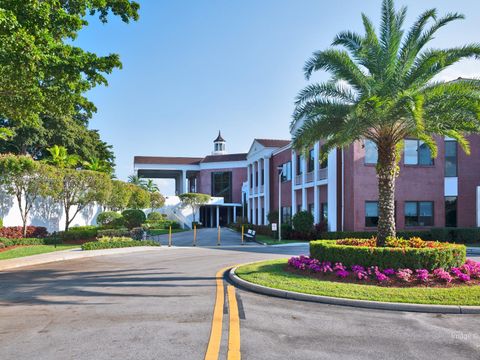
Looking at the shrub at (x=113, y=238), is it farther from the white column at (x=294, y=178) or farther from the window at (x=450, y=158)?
the window at (x=450, y=158)

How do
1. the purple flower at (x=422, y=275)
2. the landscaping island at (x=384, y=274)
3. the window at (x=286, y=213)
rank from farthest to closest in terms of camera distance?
the window at (x=286, y=213), the purple flower at (x=422, y=275), the landscaping island at (x=384, y=274)

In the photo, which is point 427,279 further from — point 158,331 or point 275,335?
point 158,331

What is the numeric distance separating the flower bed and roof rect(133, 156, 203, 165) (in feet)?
187

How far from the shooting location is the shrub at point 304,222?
96.0 ft

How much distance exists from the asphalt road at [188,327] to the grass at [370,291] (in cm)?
65

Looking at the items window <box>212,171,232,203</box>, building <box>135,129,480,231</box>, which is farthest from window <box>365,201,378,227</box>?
window <box>212,171,232,203</box>

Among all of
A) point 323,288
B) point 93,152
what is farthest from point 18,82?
point 93,152

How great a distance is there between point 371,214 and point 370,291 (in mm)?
17883

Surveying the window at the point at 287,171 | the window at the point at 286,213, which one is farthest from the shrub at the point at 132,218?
the window at the point at 287,171

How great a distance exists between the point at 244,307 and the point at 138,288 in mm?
3358

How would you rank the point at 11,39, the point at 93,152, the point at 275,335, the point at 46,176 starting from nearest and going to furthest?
the point at 275,335, the point at 11,39, the point at 46,176, the point at 93,152

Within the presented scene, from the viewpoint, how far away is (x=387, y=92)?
12586 mm

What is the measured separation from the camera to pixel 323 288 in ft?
32.1

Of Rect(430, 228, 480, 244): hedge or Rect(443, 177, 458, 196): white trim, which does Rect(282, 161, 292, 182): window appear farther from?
Rect(430, 228, 480, 244): hedge
